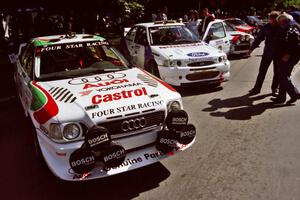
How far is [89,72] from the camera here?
180 inches

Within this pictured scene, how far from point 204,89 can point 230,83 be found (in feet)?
3.14

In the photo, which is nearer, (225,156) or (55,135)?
(55,135)

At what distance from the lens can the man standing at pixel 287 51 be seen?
19.0 ft

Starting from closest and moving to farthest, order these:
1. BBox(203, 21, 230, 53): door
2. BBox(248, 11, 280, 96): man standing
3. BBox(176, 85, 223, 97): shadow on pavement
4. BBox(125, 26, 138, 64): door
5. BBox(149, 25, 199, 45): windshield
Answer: BBox(248, 11, 280, 96): man standing → BBox(176, 85, 223, 97): shadow on pavement → BBox(149, 25, 199, 45): windshield → BBox(125, 26, 138, 64): door → BBox(203, 21, 230, 53): door

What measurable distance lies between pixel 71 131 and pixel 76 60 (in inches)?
72.0

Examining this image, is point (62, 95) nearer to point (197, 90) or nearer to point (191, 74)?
point (191, 74)

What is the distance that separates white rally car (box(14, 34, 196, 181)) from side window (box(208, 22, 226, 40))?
254 inches

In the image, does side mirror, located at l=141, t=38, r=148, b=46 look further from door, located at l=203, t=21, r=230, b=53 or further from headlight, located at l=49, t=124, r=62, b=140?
headlight, located at l=49, t=124, r=62, b=140

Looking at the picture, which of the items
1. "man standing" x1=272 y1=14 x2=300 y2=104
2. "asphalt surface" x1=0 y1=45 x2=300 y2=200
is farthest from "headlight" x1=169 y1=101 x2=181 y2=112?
"man standing" x1=272 y1=14 x2=300 y2=104

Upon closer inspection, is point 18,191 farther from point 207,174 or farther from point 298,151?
point 298,151

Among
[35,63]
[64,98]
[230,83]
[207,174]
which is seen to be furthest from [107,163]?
[230,83]

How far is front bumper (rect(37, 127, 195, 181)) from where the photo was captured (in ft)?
10.7

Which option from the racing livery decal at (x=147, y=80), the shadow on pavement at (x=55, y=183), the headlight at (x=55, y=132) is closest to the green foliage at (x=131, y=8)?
the racing livery decal at (x=147, y=80)

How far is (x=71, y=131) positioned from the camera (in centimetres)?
333
